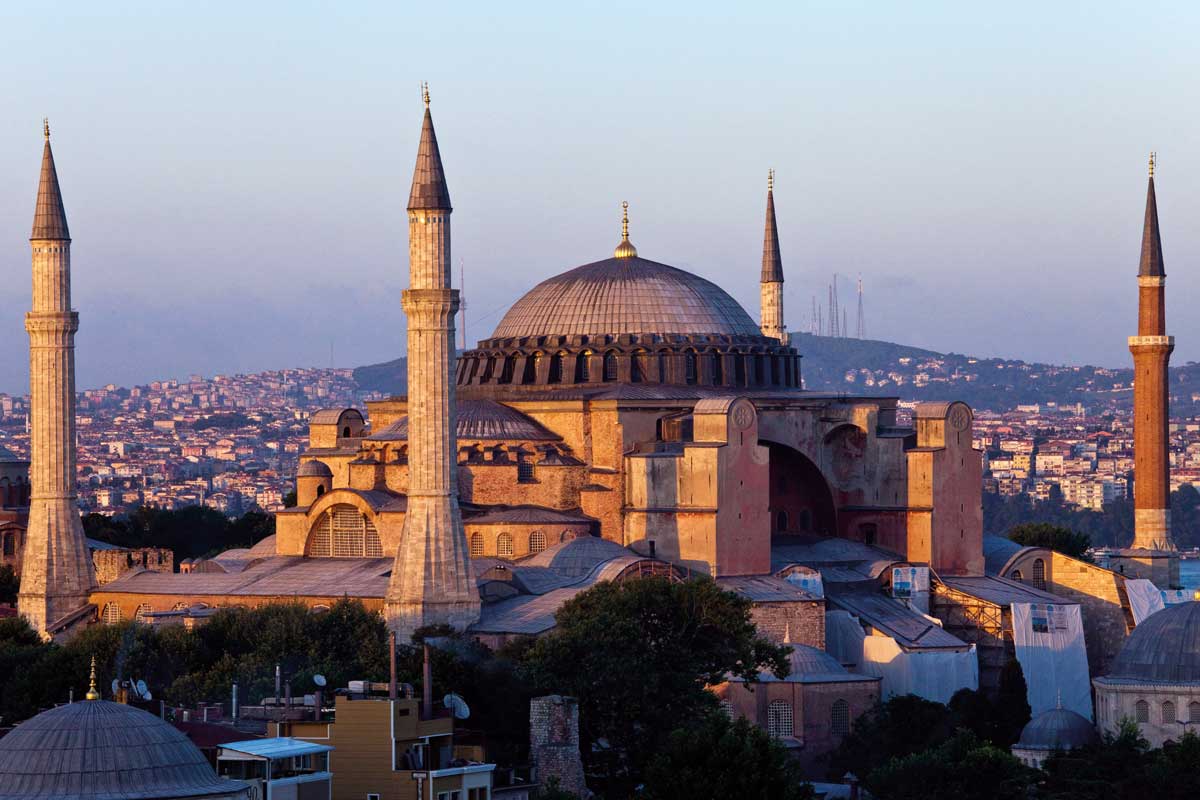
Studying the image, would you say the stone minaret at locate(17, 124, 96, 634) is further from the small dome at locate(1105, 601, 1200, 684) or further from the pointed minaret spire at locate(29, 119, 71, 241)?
the small dome at locate(1105, 601, 1200, 684)

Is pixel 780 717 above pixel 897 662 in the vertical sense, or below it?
below

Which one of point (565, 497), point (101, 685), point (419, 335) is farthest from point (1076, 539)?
point (101, 685)

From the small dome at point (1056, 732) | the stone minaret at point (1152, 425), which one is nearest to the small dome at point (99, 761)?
the small dome at point (1056, 732)

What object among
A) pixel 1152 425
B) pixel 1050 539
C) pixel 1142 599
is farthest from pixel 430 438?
pixel 1050 539

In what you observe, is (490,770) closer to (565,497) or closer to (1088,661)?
(565,497)

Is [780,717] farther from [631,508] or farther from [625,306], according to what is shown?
[625,306]
